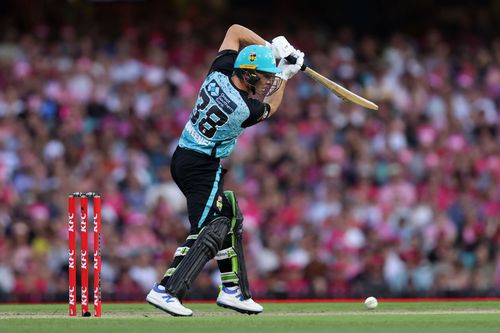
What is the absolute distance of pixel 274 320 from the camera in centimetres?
812

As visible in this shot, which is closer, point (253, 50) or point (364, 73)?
point (253, 50)

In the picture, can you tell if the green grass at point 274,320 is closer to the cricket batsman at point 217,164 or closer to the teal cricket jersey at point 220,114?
the cricket batsman at point 217,164

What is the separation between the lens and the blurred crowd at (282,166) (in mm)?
13414

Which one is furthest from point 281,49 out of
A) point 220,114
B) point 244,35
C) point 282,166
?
point 282,166

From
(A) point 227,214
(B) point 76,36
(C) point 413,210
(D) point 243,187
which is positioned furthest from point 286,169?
(A) point 227,214

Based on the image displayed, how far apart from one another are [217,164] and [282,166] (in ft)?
20.2

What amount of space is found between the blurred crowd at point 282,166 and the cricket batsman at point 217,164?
3624 mm

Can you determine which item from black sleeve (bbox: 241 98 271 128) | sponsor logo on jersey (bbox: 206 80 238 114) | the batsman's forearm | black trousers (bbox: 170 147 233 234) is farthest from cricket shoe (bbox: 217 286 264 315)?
the batsman's forearm

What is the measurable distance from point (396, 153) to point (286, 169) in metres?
1.48

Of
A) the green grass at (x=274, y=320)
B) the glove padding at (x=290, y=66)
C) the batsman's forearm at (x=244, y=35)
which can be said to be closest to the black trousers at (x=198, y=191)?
the green grass at (x=274, y=320)

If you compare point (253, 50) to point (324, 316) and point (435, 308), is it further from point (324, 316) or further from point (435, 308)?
point (435, 308)

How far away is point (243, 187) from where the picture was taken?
47.4 feet

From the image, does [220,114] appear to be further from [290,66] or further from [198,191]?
[290,66]

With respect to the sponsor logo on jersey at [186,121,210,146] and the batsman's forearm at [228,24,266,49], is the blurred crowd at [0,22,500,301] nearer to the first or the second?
the sponsor logo on jersey at [186,121,210,146]
